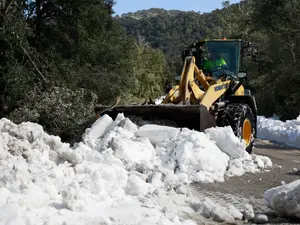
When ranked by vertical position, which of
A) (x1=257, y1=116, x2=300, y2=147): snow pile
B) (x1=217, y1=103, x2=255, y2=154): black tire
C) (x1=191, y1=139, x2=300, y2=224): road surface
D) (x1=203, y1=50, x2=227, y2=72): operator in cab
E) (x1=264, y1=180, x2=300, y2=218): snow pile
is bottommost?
(x1=257, y1=116, x2=300, y2=147): snow pile

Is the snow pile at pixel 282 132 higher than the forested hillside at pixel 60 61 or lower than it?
lower

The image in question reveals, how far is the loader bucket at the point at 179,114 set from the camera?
9.23 meters

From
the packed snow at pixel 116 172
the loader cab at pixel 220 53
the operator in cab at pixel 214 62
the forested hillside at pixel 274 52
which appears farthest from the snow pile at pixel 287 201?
the forested hillside at pixel 274 52

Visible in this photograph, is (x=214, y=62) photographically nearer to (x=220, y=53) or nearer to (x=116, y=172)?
(x=220, y=53)

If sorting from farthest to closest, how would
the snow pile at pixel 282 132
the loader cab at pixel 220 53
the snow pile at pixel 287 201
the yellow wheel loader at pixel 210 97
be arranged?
the snow pile at pixel 282 132 < the loader cab at pixel 220 53 < the yellow wheel loader at pixel 210 97 < the snow pile at pixel 287 201

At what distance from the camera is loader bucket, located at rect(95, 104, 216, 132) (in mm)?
9227

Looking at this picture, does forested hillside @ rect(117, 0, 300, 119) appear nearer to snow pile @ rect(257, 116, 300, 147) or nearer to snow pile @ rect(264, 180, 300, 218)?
snow pile @ rect(257, 116, 300, 147)

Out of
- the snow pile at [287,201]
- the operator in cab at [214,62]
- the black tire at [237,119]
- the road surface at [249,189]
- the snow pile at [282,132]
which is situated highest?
the operator in cab at [214,62]

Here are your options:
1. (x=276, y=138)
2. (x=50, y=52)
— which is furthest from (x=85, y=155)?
(x=276, y=138)

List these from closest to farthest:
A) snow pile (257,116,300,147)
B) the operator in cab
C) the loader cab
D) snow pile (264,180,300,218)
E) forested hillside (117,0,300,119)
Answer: snow pile (264,180,300,218) < the loader cab < the operator in cab < snow pile (257,116,300,147) < forested hillside (117,0,300,119)

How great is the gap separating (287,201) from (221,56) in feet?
21.7

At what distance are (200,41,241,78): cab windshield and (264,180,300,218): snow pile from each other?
6.25 metres

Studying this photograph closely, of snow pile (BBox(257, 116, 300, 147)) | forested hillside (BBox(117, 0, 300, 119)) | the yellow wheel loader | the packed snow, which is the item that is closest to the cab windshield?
the yellow wheel loader

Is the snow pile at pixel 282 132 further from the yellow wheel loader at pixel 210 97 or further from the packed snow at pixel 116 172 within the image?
the packed snow at pixel 116 172
